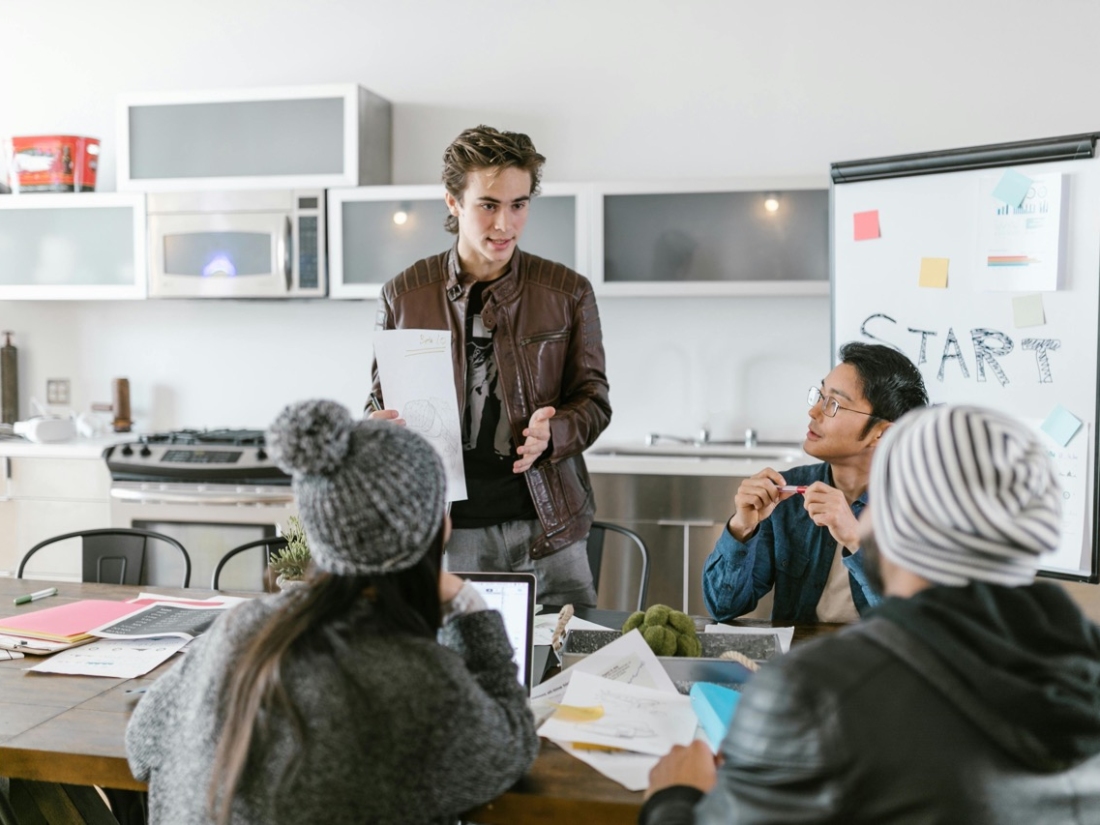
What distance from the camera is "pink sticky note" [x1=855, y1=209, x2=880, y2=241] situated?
8.66 feet

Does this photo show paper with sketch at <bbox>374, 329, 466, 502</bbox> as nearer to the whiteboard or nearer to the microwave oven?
the whiteboard

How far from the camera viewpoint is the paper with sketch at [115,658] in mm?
1630

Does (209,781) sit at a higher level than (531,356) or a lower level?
lower

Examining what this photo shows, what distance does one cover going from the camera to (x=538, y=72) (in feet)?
12.9

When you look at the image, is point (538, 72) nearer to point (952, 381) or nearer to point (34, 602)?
point (952, 381)

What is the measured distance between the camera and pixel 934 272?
2.52 m

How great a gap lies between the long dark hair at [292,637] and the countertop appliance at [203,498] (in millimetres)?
2606

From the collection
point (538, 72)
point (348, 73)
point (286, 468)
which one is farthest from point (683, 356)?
point (286, 468)

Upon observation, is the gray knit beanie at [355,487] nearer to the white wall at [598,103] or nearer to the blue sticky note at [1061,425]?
the blue sticky note at [1061,425]

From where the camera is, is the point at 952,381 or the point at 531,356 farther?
the point at 952,381

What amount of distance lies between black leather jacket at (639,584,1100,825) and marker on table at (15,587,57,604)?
1728 millimetres

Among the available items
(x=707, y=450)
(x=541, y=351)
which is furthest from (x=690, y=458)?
(x=541, y=351)

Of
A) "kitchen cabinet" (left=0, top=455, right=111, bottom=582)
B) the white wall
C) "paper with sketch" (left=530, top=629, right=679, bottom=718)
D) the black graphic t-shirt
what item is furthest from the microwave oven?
"paper with sketch" (left=530, top=629, right=679, bottom=718)

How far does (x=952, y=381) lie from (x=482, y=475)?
3.87 ft
